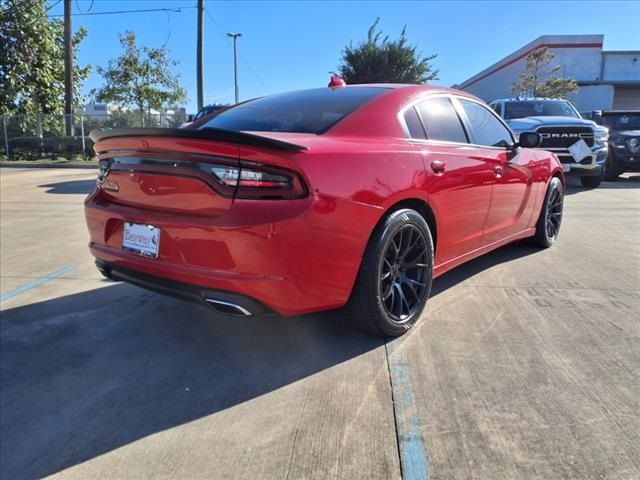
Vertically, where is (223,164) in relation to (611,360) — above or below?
above

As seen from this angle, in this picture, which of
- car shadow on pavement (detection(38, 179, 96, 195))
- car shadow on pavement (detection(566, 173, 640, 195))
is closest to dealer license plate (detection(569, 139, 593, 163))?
car shadow on pavement (detection(566, 173, 640, 195))

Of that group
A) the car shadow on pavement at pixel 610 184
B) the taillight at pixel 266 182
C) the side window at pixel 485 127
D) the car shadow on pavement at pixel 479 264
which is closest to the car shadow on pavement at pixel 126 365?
the taillight at pixel 266 182

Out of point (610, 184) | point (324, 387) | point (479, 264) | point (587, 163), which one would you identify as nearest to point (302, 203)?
point (324, 387)

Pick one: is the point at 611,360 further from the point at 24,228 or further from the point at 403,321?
the point at 24,228

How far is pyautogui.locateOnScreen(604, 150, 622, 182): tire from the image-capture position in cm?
1260

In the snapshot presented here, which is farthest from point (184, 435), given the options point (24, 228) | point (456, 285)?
point (24, 228)

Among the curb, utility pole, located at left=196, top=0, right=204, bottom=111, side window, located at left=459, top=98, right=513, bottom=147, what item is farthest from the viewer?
utility pole, located at left=196, top=0, right=204, bottom=111

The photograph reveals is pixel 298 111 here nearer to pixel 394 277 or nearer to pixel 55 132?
pixel 394 277

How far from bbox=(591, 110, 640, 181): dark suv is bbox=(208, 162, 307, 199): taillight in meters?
12.3

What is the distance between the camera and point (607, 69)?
33.2 metres

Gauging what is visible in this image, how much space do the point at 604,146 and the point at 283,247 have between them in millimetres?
10295

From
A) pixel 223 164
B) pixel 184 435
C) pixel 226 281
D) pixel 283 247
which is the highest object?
pixel 223 164

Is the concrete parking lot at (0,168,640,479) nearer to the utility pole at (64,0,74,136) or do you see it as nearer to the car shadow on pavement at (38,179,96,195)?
the car shadow on pavement at (38,179,96,195)

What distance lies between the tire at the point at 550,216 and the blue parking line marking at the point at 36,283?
4695mm
